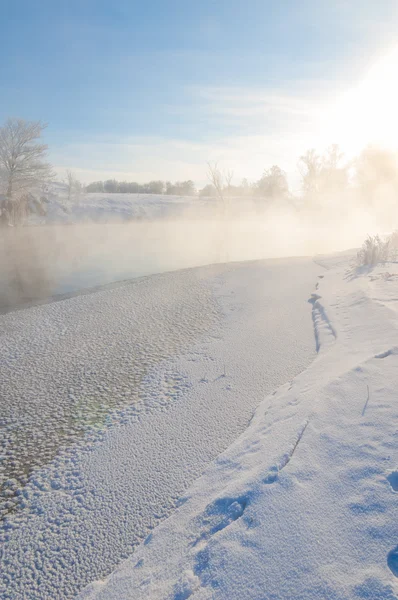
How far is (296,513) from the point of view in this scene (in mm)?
1647

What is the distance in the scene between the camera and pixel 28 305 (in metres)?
7.63

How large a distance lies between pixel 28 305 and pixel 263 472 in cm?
723

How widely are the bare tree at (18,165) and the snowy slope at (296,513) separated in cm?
→ 2675

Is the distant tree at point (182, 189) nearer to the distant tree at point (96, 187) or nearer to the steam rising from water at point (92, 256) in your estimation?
the distant tree at point (96, 187)

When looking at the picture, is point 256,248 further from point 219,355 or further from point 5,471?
point 5,471

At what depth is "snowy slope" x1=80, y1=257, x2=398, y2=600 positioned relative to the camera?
1.36m

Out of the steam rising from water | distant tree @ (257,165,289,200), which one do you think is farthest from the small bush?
distant tree @ (257,165,289,200)

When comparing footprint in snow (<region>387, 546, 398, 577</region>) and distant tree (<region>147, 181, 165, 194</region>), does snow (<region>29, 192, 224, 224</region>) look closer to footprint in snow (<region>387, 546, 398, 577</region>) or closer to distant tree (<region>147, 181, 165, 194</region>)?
distant tree (<region>147, 181, 165, 194</region>)

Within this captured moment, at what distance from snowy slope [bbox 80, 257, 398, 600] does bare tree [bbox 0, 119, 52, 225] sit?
26752 mm

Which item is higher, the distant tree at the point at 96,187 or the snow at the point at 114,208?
the distant tree at the point at 96,187

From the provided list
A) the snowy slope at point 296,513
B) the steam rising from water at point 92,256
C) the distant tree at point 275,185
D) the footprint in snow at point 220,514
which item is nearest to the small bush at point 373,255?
the snowy slope at point 296,513

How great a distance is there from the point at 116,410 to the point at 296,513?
2.25m

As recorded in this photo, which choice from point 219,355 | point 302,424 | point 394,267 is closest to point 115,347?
point 219,355

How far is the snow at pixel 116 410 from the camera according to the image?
210 cm
